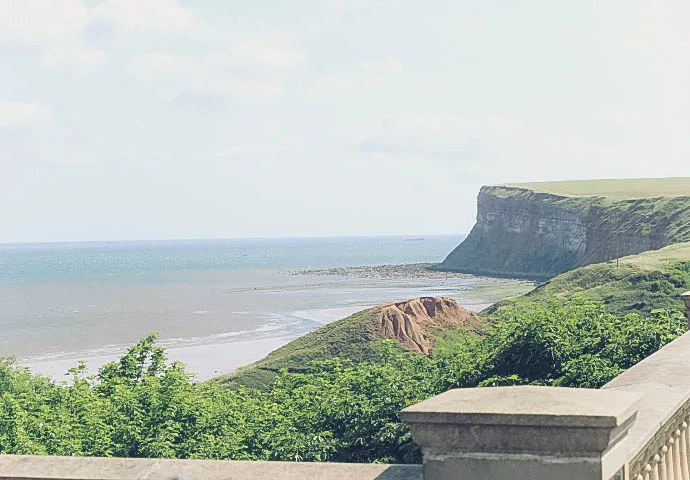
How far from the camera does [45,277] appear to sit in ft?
556

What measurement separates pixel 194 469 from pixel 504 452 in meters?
1.33

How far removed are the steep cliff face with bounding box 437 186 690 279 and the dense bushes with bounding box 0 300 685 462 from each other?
2520 inches

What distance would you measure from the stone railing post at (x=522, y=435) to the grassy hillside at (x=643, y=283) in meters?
30.4

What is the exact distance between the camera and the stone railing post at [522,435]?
9.89ft

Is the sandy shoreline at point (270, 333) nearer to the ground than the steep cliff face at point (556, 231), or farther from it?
nearer to the ground

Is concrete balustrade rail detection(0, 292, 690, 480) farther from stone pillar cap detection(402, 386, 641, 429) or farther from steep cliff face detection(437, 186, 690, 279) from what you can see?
steep cliff face detection(437, 186, 690, 279)

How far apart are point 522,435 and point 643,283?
42334 mm

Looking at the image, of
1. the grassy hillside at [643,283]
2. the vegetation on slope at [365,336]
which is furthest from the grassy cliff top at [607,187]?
the vegetation on slope at [365,336]

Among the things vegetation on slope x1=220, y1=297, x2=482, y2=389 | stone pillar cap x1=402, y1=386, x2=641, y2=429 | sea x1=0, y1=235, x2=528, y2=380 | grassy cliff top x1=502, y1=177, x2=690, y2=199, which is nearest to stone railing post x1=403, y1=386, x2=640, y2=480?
stone pillar cap x1=402, y1=386, x2=641, y2=429

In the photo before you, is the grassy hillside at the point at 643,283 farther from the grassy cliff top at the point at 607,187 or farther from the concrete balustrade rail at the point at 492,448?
the grassy cliff top at the point at 607,187

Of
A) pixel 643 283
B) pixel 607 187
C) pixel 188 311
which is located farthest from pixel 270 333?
pixel 607 187

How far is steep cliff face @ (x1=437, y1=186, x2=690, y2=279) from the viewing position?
A: 9088cm

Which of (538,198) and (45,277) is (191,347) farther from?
(45,277)

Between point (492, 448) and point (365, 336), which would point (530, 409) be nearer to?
point (492, 448)
